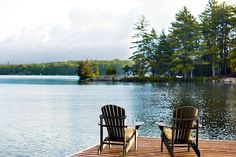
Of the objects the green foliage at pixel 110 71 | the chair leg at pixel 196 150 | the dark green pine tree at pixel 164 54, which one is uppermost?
the dark green pine tree at pixel 164 54

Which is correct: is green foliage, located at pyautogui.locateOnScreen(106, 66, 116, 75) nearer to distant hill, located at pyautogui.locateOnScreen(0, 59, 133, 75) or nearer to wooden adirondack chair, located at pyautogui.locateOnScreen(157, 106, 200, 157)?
distant hill, located at pyautogui.locateOnScreen(0, 59, 133, 75)

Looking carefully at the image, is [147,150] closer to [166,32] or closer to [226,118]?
[226,118]

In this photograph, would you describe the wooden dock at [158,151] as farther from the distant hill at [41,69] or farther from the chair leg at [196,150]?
the distant hill at [41,69]

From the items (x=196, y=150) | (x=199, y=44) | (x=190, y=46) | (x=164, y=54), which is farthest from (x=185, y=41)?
(x=196, y=150)

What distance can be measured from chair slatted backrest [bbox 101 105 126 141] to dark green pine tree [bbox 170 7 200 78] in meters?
48.0

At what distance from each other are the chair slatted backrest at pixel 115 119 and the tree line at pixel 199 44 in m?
46.2

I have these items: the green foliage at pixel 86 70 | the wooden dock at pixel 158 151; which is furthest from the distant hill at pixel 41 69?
the wooden dock at pixel 158 151

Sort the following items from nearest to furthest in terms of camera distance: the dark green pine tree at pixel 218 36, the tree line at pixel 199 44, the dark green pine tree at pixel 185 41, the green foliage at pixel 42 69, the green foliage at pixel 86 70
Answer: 1. the dark green pine tree at pixel 218 36
2. the tree line at pixel 199 44
3. the dark green pine tree at pixel 185 41
4. the green foliage at pixel 86 70
5. the green foliage at pixel 42 69

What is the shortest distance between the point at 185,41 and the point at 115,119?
50.1 meters

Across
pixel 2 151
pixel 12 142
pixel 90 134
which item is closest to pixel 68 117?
pixel 90 134

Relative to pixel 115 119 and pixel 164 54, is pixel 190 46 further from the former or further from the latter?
pixel 115 119

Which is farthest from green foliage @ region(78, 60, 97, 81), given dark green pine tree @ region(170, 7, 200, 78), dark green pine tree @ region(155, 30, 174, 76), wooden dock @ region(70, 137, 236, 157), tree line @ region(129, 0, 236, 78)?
wooden dock @ region(70, 137, 236, 157)

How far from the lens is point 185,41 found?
55.7m

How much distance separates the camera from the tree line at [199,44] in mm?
54281
